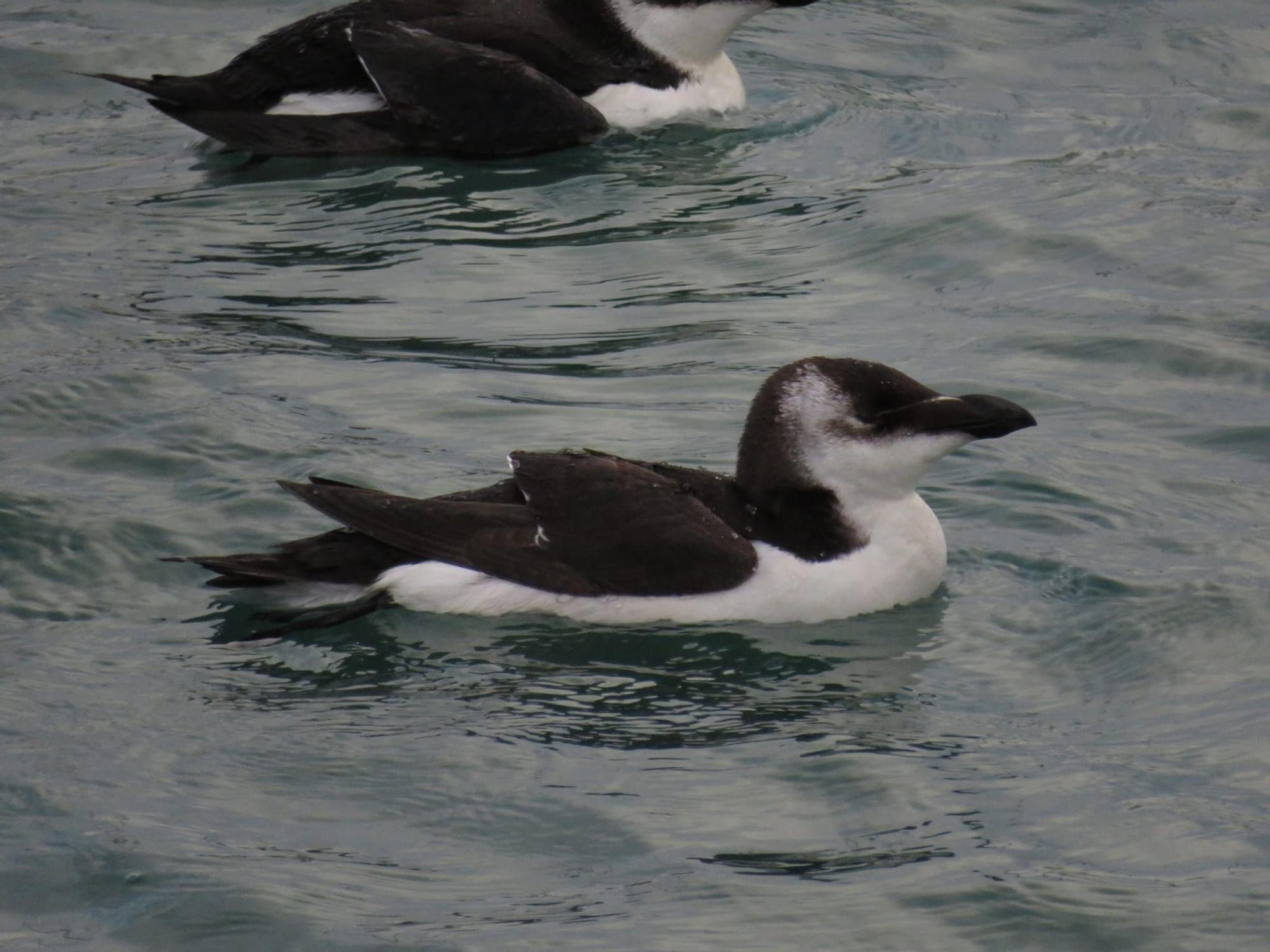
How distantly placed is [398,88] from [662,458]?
3078 mm

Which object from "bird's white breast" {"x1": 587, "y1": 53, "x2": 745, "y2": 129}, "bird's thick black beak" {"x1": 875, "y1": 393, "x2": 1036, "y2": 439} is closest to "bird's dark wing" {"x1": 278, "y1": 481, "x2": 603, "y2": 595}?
"bird's thick black beak" {"x1": 875, "y1": 393, "x2": 1036, "y2": 439}

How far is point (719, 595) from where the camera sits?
6.24 meters

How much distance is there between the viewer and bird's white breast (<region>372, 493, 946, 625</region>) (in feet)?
20.5

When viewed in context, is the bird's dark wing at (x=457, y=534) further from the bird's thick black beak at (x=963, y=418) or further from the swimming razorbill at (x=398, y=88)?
the swimming razorbill at (x=398, y=88)

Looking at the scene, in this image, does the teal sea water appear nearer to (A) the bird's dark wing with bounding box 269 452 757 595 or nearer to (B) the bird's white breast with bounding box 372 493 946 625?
(B) the bird's white breast with bounding box 372 493 946 625

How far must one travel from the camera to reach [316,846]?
16.5 feet

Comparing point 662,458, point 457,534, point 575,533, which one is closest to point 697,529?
point 575,533

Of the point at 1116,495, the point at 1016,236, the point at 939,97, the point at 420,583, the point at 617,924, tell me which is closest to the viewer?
the point at 617,924

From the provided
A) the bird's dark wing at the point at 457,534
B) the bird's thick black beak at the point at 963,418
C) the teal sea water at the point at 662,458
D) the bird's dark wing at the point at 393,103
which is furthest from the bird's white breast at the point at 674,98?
the bird's dark wing at the point at 457,534

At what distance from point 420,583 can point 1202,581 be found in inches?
92.0

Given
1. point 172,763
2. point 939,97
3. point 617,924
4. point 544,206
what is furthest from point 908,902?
point 939,97

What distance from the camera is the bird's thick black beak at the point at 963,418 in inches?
250

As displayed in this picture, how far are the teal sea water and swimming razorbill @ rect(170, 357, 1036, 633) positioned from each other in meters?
0.10

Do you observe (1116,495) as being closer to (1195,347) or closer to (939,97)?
(1195,347)
